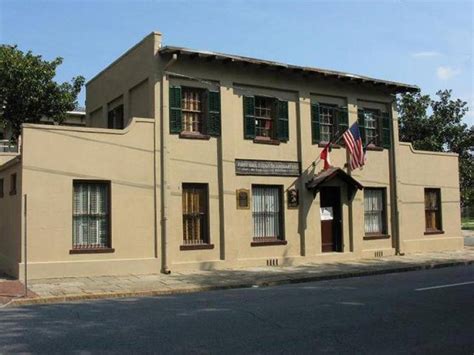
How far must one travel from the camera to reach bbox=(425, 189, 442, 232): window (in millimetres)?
24889

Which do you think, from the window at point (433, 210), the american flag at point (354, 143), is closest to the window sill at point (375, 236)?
the window at point (433, 210)

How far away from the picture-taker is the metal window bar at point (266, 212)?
1947 centimetres

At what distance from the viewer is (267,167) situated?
19531mm

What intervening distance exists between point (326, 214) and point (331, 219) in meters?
0.31

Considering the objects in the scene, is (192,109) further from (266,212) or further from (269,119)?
(266,212)

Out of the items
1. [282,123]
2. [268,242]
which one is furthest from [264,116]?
[268,242]

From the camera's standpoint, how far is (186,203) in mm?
18219

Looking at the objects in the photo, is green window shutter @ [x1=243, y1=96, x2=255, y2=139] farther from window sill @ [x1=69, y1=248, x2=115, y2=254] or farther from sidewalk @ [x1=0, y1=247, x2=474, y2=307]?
window sill @ [x1=69, y1=248, x2=115, y2=254]

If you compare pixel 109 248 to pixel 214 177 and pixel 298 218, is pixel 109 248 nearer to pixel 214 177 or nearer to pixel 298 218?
pixel 214 177

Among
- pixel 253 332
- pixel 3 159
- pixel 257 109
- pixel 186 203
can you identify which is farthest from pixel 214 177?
pixel 253 332

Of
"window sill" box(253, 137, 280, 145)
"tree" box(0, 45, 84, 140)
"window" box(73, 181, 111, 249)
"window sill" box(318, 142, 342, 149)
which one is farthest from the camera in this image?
"tree" box(0, 45, 84, 140)

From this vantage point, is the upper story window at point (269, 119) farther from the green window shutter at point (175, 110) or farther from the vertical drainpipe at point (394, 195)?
the vertical drainpipe at point (394, 195)

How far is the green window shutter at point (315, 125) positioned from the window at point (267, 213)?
243 centimetres

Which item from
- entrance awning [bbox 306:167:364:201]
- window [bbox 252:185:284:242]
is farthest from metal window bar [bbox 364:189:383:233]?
window [bbox 252:185:284:242]
